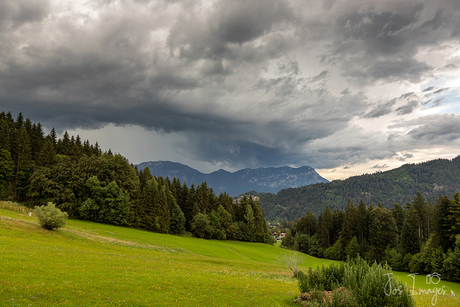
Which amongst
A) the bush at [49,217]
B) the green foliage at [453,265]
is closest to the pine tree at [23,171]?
the bush at [49,217]

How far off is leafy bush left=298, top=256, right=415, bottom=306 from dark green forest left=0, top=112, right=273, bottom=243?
206 feet

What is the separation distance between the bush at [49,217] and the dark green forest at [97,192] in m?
29.0

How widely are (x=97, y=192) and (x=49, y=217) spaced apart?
3126cm

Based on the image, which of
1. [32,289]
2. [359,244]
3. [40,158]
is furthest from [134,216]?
[359,244]

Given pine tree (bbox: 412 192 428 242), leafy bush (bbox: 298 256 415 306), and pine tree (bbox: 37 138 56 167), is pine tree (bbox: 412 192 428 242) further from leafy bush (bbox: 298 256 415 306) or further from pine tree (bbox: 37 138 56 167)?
pine tree (bbox: 37 138 56 167)

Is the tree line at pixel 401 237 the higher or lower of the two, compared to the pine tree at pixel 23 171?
lower

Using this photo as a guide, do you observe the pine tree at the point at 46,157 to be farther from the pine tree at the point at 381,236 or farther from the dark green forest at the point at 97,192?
the pine tree at the point at 381,236

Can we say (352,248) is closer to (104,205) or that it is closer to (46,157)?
(104,205)

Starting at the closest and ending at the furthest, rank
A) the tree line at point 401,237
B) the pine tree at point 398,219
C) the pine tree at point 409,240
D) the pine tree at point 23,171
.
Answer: the tree line at point 401,237, the pine tree at point 23,171, the pine tree at point 409,240, the pine tree at point 398,219

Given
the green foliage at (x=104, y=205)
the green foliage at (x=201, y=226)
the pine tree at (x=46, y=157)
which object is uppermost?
the pine tree at (x=46, y=157)

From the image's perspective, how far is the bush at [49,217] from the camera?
3450 centimetres

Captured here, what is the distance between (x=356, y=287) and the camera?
14039mm

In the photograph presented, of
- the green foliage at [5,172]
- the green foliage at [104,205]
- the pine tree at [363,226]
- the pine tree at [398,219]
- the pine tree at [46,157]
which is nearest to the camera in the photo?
the green foliage at [104,205]

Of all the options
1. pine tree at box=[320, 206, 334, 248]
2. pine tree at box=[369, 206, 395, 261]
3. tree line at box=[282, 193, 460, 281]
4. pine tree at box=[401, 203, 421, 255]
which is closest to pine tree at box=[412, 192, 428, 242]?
tree line at box=[282, 193, 460, 281]
